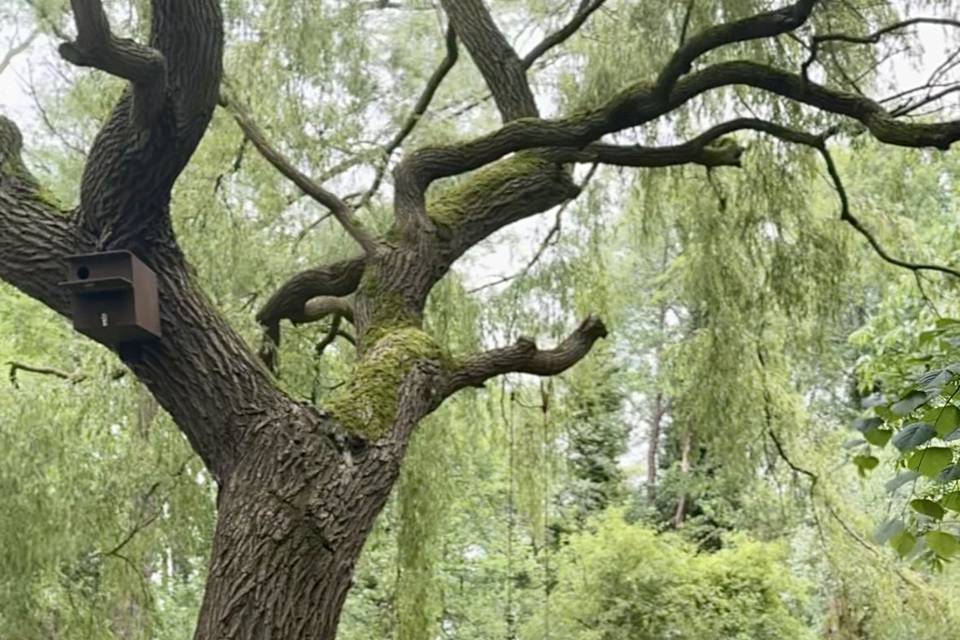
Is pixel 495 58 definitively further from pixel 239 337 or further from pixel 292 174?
pixel 239 337

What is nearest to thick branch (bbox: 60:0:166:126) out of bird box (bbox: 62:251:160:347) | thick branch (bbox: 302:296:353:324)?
bird box (bbox: 62:251:160:347)

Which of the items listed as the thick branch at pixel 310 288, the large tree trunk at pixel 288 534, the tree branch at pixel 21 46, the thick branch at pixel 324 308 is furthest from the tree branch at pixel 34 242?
→ the tree branch at pixel 21 46

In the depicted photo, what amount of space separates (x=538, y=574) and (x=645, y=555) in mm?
1628

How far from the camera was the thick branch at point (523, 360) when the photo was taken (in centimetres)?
241

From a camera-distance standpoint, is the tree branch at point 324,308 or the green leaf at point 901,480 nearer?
the green leaf at point 901,480

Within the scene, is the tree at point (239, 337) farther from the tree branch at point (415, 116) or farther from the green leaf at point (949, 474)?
the green leaf at point (949, 474)

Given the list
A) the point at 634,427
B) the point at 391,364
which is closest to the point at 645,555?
the point at 391,364

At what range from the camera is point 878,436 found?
926mm

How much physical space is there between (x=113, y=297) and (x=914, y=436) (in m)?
1.40

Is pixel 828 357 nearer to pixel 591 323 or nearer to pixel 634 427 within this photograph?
pixel 591 323

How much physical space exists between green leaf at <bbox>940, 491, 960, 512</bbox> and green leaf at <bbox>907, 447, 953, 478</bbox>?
66mm

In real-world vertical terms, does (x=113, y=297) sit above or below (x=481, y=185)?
below

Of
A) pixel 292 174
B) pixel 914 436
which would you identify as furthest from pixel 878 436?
pixel 292 174

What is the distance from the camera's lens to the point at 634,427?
9.78 m
